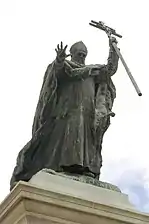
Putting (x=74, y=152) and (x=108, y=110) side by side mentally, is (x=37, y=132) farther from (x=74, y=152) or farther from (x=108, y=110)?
(x=108, y=110)

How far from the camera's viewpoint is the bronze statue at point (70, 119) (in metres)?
6.36

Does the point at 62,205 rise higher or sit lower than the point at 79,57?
lower

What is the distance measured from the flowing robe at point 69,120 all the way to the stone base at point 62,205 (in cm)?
52

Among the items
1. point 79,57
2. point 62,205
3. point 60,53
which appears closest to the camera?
point 62,205

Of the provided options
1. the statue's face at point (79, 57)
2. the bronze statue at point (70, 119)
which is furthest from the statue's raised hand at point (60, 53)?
the statue's face at point (79, 57)

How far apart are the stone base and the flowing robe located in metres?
0.52

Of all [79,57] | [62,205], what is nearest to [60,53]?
[79,57]

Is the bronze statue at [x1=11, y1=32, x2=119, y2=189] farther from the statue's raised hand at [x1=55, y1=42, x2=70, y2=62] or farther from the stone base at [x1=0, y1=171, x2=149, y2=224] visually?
the stone base at [x1=0, y1=171, x2=149, y2=224]

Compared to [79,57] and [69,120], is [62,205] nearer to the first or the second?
[69,120]

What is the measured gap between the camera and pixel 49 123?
21.9 ft

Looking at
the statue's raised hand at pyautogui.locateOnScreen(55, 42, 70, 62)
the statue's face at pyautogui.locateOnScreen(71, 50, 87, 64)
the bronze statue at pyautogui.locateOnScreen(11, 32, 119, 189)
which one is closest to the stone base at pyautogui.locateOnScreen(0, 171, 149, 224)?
the bronze statue at pyautogui.locateOnScreen(11, 32, 119, 189)

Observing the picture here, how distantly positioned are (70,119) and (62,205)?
5.14ft

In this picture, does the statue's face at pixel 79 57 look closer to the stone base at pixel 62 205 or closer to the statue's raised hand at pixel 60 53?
the statue's raised hand at pixel 60 53

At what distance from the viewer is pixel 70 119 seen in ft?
21.7
